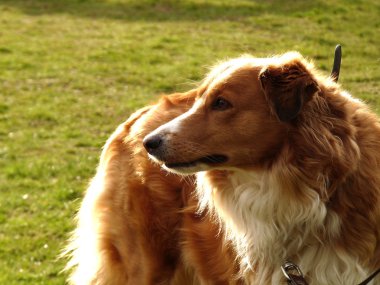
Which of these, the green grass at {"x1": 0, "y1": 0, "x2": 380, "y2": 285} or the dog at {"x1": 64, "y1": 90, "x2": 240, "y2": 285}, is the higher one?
the dog at {"x1": 64, "y1": 90, "x2": 240, "y2": 285}

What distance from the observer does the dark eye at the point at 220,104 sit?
3.77 m

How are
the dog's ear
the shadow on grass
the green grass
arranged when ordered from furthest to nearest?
the shadow on grass < the green grass < the dog's ear

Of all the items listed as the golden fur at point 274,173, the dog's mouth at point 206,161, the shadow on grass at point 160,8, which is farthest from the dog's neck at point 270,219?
the shadow on grass at point 160,8

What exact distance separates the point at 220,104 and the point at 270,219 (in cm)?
73

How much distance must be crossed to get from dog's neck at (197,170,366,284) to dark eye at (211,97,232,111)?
390 millimetres

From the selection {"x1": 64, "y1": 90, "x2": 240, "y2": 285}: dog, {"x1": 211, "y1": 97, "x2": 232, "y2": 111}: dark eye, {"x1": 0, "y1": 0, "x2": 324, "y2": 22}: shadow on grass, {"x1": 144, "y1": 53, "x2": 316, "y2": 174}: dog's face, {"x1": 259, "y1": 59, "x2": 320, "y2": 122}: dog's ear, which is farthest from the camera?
{"x1": 0, "y1": 0, "x2": 324, "y2": 22}: shadow on grass

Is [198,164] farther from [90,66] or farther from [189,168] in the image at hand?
[90,66]

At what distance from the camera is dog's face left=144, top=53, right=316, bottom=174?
3672 mm

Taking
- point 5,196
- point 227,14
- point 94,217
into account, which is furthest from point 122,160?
point 227,14

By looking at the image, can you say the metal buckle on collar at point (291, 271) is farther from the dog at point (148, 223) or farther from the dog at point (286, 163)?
the dog at point (148, 223)

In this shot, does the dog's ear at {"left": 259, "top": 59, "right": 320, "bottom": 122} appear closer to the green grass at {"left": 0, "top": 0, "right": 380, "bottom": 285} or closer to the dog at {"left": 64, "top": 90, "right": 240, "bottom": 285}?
the dog at {"left": 64, "top": 90, "right": 240, "bottom": 285}

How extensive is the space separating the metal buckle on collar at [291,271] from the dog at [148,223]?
49cm

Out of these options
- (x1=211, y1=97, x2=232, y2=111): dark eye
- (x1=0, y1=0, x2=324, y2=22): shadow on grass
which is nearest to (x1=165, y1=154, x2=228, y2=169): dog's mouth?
(x1=211, y1=97, x2=232, y2=111): dark eye

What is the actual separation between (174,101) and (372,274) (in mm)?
1858
